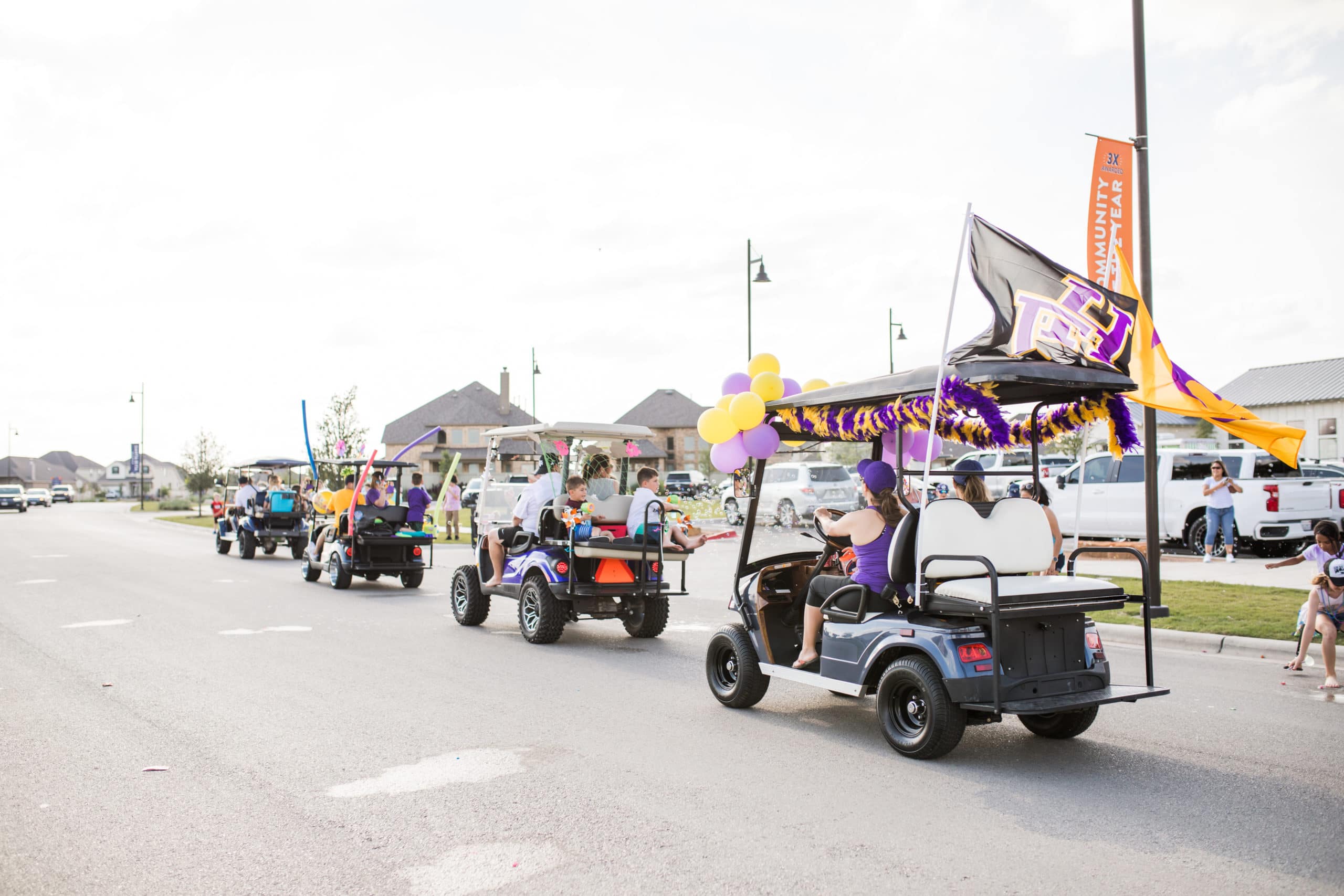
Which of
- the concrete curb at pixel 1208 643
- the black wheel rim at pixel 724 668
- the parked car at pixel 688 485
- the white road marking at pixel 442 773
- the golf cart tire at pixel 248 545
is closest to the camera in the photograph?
the white road marking at pixel 442 773

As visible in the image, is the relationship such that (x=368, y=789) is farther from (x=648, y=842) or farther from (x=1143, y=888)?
(x=1143, y=888)

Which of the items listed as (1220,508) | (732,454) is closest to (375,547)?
(732,454)

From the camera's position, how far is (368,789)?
205 inches

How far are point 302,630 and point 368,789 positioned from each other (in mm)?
6241

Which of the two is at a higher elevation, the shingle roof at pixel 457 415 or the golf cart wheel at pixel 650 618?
the shingle roof at pixel 457 415

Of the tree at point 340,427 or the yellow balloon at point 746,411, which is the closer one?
the yellow balloon at point 746,411

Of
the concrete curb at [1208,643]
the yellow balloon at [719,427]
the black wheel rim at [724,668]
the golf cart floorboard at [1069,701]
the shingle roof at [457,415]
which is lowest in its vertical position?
the concrete curb at [1208,643]

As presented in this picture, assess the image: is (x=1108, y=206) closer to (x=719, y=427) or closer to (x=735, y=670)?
(x=719, y=427)

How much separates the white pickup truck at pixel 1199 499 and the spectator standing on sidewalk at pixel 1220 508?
1.79ft

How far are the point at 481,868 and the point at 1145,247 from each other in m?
10.6

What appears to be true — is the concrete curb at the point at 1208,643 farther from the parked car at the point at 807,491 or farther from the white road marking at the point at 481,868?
the parked car at the point at 807,491

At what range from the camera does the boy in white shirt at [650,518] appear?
9953 mm

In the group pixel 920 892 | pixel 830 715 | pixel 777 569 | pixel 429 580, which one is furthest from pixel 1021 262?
pixel 429 580

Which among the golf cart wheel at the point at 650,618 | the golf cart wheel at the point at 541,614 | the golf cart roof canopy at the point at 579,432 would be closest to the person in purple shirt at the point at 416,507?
the golf cart roof canopy at the point at 579,432
